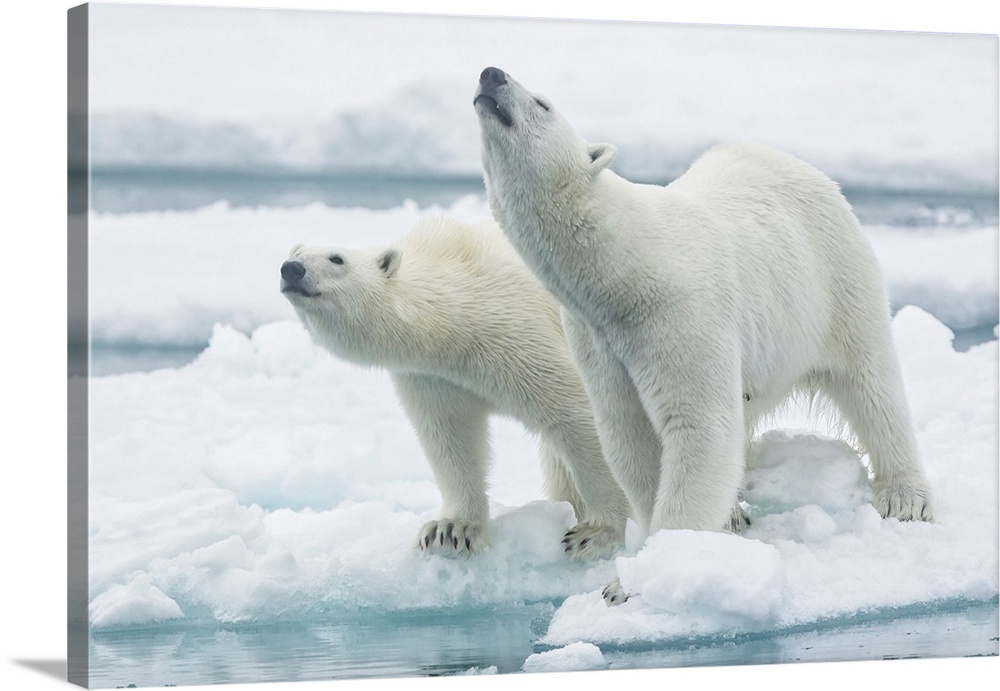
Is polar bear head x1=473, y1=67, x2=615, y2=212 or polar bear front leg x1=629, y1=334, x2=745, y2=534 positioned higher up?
polar bear head x1=473, y1=67, x2=615, y2=212

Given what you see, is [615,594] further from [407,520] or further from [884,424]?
[884,424]

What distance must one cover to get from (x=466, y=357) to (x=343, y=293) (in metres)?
0.64

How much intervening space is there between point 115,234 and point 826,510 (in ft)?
10.4

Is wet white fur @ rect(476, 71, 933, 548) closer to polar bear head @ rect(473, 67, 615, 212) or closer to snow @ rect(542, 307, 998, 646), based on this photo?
polar bear head @ rect(473, 67, 615, 212)

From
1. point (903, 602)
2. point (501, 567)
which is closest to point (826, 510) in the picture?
point (903, 602)

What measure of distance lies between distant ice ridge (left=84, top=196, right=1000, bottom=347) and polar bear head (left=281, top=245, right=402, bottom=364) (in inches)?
4.6

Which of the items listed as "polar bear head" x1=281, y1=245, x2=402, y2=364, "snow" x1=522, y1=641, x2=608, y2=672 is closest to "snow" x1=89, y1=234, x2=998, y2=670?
"snow" x1=522, y1=641, x2=608, y2=672

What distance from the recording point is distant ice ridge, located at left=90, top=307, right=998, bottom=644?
20.0ft

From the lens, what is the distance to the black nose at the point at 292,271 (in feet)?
20.5

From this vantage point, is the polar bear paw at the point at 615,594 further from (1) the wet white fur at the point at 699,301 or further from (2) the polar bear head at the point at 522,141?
A: (2) the polar bear head at the point at 522,141

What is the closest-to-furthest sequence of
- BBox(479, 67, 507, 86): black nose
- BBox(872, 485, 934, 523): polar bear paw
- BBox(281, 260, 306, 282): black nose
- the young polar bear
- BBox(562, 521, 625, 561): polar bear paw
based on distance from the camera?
BBox(479, 67, 507, 86): black nose < the young polar bear < BBox(281, 260, 306, 282): black nose < BBox(562, 521, 625, 561): polar bear paw < BBox(872, 485, 934, 523): polar bear paw

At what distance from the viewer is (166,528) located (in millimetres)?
6156

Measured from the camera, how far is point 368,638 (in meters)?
6.43

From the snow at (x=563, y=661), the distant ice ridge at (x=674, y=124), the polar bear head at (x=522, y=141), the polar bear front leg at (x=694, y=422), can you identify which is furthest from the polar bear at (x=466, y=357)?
the polar bear head at (x=522, y=141)
